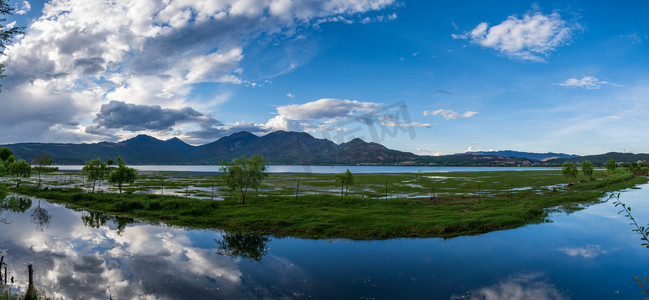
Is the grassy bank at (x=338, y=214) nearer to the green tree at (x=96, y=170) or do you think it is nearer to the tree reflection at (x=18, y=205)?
the tree reflection at (x=18, y=205)

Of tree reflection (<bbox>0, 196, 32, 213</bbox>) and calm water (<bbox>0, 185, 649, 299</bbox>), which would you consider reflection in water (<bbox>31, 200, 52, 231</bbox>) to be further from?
calm water (<bbox>0, 185, 649, 299</bbox>)

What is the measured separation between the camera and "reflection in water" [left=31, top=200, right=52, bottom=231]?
118 feet

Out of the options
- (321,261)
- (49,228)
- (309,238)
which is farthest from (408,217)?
(49,228)

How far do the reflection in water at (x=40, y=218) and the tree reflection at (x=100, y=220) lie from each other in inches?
139

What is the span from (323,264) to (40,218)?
40651mm

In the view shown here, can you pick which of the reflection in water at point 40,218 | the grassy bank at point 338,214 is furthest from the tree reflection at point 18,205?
the grassy bank at point 338,214

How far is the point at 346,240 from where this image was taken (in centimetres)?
2845

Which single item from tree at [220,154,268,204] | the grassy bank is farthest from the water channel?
tree at [220,154,268,204]

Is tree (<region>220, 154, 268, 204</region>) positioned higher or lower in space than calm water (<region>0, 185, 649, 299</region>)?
higher

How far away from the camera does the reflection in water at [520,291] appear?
56.3 ft

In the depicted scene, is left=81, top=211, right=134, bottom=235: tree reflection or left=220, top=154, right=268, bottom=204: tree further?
left=220, top=154, right=268, bottom=204: tree

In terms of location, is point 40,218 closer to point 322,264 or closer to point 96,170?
point 96,170

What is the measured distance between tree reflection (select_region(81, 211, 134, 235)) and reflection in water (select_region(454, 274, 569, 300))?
3377cm

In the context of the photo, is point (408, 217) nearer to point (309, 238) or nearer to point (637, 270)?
point (309, 238)
